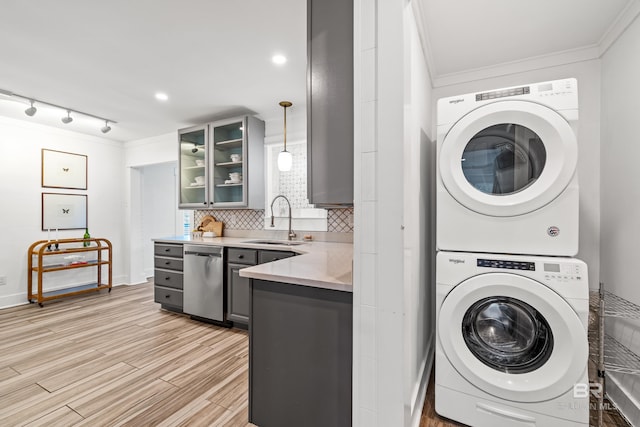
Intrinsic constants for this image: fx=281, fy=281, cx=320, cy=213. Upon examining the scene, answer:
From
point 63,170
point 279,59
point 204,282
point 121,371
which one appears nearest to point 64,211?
point 63,170

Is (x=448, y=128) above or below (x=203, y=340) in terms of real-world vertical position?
above

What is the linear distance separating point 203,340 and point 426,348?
201 cm

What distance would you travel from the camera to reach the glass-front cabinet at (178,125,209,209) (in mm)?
3846

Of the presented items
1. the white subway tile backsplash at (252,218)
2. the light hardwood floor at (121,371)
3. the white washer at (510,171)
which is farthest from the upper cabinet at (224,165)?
the white washer at (510,171)

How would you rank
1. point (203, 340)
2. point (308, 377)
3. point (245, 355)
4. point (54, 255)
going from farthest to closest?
point (54, 255) < point (203, 340) < point (245, 355) < point (308, 377)

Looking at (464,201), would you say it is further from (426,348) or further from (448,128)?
(426,348)

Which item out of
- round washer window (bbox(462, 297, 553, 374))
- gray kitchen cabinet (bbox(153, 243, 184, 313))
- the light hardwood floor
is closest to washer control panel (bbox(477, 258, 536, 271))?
round washer window (bbox(462, 297, 553, 374))

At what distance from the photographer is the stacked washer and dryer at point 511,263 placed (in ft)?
4.54

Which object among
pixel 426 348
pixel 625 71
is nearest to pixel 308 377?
pixel 426 348

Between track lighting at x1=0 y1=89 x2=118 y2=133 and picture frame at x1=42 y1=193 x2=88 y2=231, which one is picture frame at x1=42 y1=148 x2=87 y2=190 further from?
track lighting at x1=0 y1=89 x2=118 y2=133

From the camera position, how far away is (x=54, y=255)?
13.2ft

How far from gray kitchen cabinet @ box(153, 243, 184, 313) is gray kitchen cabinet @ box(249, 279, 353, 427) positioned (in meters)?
2.31

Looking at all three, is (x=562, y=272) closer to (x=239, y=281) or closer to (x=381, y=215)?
(x=381, y=215)

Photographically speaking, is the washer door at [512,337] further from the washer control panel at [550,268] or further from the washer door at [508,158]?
the washer door at [508,158]
